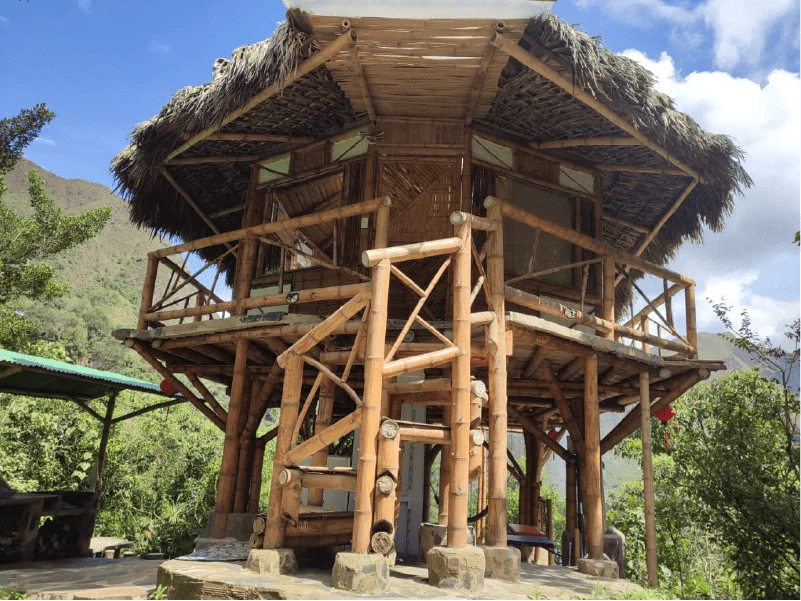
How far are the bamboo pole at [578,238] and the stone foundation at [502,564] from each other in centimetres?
316

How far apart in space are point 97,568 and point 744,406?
8.94 meters

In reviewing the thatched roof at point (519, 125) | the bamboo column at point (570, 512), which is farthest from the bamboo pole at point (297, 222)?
the bamboo column at point (570, 512)

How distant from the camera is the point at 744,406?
8867 mm

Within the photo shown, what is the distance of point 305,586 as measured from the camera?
4410 mm

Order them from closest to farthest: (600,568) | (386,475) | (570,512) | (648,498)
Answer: (386,475), (600,568), (648,498), (570,512)

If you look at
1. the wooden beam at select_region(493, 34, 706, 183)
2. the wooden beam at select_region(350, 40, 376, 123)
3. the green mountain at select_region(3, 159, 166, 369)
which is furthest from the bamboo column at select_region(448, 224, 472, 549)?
the green mountain at select_region(3, 159, 166, 369)

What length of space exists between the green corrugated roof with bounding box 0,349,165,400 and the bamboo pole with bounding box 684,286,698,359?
7.72 m

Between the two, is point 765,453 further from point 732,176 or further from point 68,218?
point 68,218

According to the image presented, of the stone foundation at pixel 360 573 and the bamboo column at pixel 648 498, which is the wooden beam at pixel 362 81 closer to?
the bamboo column at pixel 648 498

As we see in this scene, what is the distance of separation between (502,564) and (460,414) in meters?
1.39

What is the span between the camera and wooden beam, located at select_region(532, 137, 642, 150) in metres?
7.95

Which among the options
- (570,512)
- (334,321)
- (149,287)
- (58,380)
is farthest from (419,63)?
(58,380)

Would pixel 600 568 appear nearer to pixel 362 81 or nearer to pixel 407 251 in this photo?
pixel 407 251

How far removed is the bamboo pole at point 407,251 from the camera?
5.02 m
